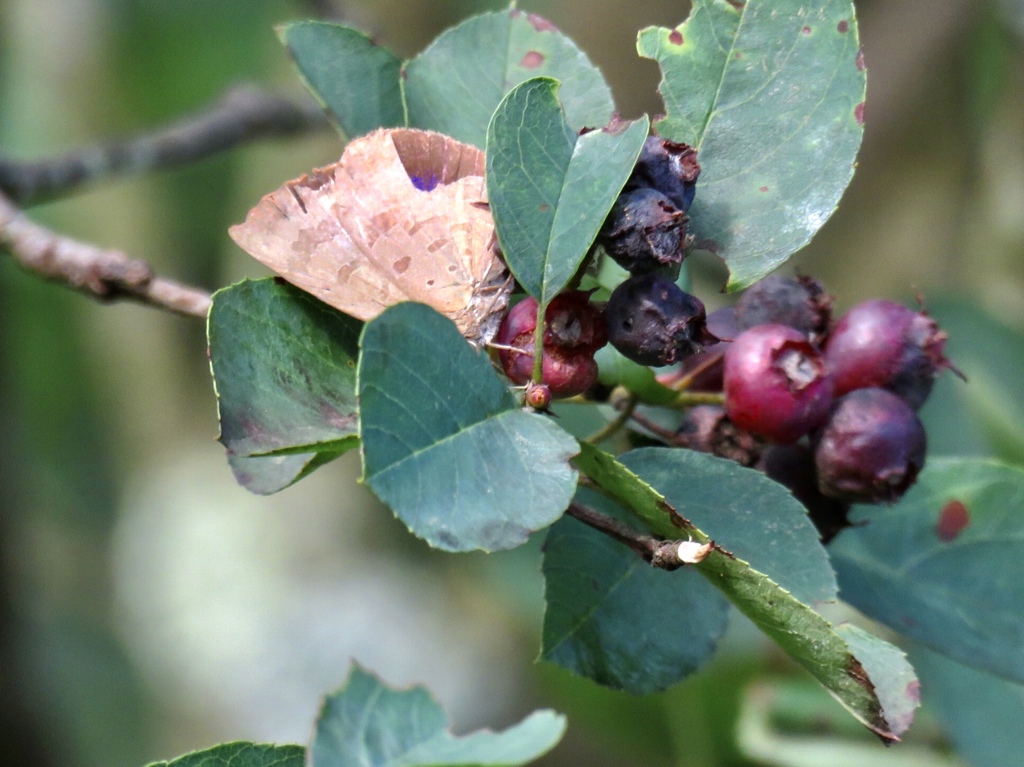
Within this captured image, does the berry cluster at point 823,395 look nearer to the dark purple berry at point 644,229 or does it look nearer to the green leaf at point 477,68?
the dark purple berry at point 644,229

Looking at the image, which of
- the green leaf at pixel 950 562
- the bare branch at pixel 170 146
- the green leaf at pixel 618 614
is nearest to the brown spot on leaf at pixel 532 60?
the green leaf at pixel 618 614

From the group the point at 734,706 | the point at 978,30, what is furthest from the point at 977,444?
the point at 978,30

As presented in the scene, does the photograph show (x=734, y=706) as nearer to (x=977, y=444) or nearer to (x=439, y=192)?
(x=977, y=444)

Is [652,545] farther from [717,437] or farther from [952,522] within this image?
[952,522]

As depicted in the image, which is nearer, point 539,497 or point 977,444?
point 539,497

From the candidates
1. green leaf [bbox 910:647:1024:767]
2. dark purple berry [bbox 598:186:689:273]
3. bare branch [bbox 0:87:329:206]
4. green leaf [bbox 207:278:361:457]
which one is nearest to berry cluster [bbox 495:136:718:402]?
dark purple berry [bbox 598:186:689:273]

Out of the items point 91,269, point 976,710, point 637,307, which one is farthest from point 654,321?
point 976,710
